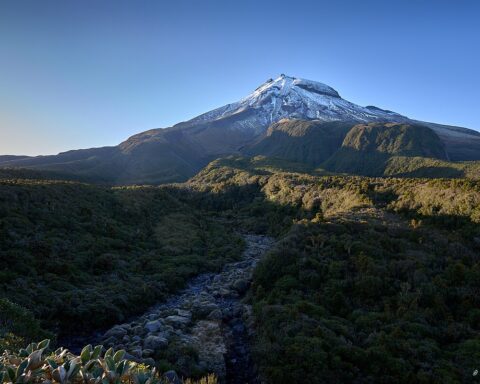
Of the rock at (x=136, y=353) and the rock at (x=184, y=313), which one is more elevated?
the rock at (x=136, y=353)

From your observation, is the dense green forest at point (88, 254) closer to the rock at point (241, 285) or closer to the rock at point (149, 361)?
the rock at point (241, 285)

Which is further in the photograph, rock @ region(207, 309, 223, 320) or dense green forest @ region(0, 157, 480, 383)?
rock @ region(207, 309, 223, 320)

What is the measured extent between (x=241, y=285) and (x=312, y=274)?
4.68 metres

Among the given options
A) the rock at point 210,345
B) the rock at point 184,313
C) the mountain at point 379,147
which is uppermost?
the mountain at point 379,147

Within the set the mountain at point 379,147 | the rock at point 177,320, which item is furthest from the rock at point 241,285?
the mountain at point 379,147

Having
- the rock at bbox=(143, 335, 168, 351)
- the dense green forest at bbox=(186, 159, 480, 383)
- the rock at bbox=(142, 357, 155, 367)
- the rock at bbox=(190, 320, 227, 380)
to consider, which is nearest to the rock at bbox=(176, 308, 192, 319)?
the rock at bbox=(190, 320, 227, 380)

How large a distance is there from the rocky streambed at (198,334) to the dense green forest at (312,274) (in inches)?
35.8

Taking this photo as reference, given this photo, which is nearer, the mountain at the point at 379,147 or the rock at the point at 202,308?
the rock at the point at 202,308

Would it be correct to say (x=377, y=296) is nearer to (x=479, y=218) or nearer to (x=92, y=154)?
(x=479, y=218)

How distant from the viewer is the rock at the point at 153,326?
53.7 ft

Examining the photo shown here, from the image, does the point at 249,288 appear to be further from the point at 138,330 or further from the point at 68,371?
the point at 68,371

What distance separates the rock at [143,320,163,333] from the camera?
16.4 metres

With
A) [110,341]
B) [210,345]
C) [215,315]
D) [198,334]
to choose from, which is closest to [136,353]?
[110,341]

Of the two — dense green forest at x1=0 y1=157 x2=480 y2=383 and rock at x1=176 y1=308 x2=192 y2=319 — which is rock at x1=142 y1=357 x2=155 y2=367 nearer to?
dense green forest at x1=0 y1=157 x2=480 y2=383
